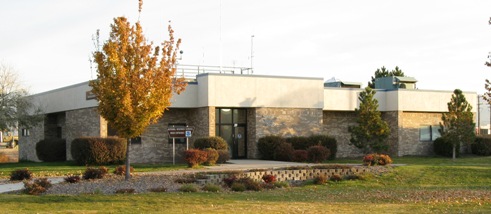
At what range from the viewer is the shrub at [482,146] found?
141 ft

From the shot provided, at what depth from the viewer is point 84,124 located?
1485 inches

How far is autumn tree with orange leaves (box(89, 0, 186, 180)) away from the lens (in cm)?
2144

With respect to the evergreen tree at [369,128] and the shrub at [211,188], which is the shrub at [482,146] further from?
the shrub at [211,188]

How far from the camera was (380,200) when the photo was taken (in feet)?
61.0

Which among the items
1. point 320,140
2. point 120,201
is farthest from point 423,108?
point 120,201

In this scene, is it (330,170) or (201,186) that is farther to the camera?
(330,170)

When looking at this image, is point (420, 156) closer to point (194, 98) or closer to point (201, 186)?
point (194, 98)

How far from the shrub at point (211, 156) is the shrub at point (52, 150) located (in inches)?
470

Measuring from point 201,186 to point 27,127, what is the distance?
2415cm

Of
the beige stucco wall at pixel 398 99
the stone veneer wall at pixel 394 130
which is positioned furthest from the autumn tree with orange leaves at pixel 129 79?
the stone veneer wall at pixel 394 130

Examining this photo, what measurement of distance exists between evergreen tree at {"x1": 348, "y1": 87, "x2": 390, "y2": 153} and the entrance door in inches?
249

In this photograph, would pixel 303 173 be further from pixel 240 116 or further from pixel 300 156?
pixel 240 116

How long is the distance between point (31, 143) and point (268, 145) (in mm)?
18882

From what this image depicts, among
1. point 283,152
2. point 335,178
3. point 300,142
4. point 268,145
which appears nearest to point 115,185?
point 335,178
